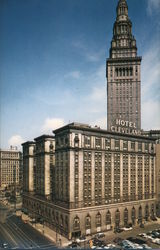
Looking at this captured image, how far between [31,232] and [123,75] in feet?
234

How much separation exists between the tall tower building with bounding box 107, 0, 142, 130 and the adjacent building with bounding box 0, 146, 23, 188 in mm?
67754

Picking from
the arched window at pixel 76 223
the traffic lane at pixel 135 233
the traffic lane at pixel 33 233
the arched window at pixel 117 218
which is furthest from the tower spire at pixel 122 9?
the traffic lane at pixel 33 233

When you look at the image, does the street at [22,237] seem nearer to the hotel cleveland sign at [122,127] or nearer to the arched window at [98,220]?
the arched window at [98,220]

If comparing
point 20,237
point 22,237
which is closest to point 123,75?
point 22,237

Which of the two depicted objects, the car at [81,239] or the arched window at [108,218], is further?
the arched window at [108,218]

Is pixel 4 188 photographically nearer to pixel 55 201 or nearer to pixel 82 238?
pixel 55 201

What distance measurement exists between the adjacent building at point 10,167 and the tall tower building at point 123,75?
2667 inches

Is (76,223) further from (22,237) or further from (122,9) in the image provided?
(122,9)

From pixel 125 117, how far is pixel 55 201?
2010 inches

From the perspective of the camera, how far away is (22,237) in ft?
189

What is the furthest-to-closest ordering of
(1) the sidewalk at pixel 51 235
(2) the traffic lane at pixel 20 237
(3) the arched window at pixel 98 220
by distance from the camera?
1. (3) the arched window at pixel 98 220
2. (1) the sidewalk at pixel 51 235
3. (2) the traffic lane at pixel 20 237

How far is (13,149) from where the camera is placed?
148000 millimetres

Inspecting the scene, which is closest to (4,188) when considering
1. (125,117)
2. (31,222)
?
(31,222)

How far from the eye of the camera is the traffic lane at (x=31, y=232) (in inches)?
2119
